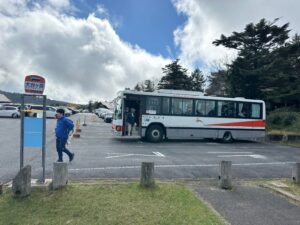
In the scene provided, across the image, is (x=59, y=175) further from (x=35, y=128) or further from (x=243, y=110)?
(x=243, y=110)

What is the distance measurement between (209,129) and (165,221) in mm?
14074

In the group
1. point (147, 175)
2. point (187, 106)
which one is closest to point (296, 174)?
point (147, 175)

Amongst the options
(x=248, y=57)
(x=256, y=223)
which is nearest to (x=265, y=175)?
(x=256, y=223)

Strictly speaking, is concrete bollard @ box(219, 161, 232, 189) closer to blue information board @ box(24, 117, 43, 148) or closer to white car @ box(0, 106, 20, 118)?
blue information board @ box(24, 117, 43, 148)

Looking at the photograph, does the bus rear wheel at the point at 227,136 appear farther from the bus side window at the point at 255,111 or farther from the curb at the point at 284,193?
the curb at the point at 284,193

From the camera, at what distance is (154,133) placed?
17.2m

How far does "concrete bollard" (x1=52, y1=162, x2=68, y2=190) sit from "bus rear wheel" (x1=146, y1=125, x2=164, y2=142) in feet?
35.3

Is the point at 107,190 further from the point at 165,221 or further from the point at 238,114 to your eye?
the point at 238,114

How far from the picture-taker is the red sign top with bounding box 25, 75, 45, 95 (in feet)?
21.5

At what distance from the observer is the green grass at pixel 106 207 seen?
194 inches

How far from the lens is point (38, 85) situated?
21.8 ft

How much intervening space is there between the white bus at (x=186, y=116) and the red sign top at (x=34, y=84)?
9991mm

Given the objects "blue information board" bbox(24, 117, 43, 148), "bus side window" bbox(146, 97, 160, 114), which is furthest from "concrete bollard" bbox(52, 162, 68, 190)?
"bus side window" bbox(146, 97, 160, 114)

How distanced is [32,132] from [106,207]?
105 inches
